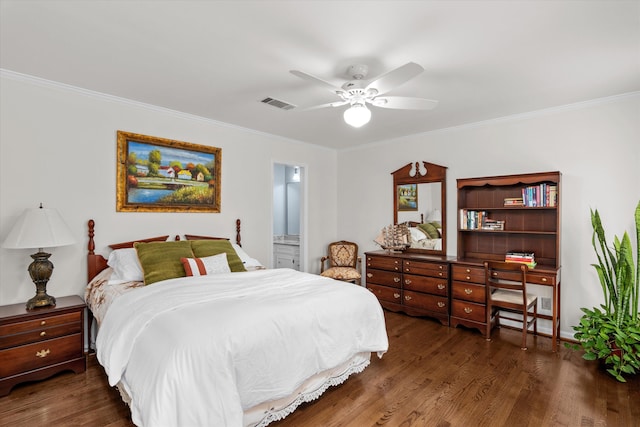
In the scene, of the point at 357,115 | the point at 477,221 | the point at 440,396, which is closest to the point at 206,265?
the point at 357,115

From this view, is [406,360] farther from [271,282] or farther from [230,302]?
[230,302]

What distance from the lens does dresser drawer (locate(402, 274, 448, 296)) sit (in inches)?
163

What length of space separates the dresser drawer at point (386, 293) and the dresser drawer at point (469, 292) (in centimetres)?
78

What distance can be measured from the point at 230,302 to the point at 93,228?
77.0 inches

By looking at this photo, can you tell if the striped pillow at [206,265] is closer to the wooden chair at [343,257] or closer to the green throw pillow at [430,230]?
the wooden chair at [343,257]

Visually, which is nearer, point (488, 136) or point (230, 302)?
point (230, 302)

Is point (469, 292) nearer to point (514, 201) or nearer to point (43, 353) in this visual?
point (514, 201)

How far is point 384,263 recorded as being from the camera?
4719mm

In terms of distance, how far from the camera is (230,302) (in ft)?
7.69

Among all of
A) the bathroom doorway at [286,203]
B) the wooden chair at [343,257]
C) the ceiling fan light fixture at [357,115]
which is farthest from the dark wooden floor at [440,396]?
the bathroom doorway at [286,203]

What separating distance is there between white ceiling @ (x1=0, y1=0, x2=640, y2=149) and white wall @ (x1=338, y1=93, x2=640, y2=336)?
29 centimetres

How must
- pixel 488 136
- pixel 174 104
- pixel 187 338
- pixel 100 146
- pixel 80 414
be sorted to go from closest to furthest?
pixel 187 338 < pixel 80 414 < pixel 100 146 < pixel 174 104 < pixel 488 136

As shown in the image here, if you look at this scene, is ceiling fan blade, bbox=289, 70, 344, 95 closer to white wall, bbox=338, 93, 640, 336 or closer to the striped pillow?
the striped pillow

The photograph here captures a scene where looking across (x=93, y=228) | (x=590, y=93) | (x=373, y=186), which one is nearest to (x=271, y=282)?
(x=93, y=228)
